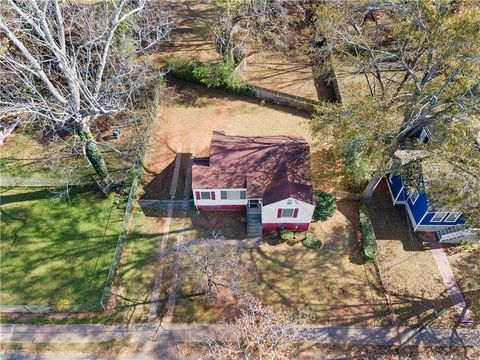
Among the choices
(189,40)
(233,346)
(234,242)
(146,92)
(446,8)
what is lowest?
(233,346)

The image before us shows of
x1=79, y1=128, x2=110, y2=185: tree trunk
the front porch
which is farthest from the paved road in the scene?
x1=79, y1=128, x2=110, y2=185: tree trunk

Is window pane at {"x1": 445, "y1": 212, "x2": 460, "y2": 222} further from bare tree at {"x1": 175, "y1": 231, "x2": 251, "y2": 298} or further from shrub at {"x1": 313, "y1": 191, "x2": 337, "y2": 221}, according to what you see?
bare tree at {"x1": 175, "y1": 231, "x2": 251, "y2": 298}

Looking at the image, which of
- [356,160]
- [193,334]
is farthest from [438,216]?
[193,334]

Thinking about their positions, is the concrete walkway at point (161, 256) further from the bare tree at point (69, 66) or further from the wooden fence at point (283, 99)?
Result: the wooden fence at point (283, 99)

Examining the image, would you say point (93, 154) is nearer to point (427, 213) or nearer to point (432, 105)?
point (432, 105)

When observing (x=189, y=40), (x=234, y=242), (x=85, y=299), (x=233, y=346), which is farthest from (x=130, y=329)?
(x=189, y=40)

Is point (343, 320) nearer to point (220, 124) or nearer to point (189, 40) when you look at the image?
point (220, 124)
